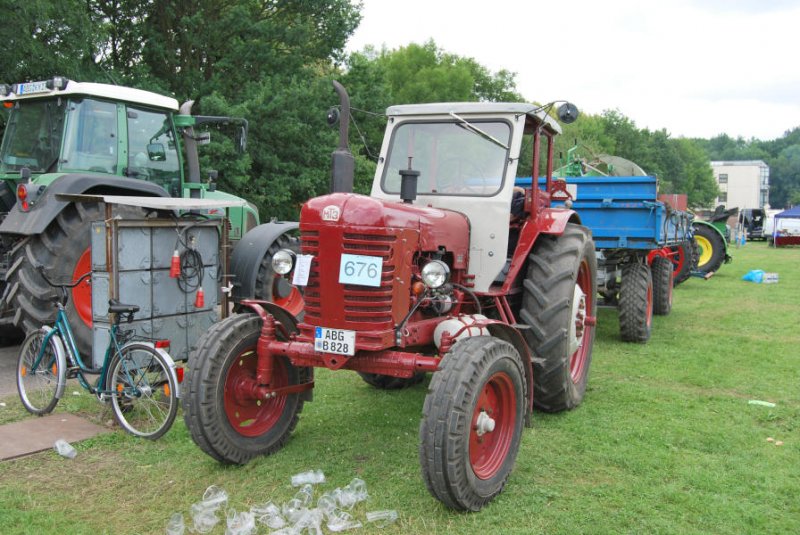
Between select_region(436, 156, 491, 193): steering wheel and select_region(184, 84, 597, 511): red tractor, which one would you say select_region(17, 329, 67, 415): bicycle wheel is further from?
select_region(436, 156, 491, 193): steering wheel

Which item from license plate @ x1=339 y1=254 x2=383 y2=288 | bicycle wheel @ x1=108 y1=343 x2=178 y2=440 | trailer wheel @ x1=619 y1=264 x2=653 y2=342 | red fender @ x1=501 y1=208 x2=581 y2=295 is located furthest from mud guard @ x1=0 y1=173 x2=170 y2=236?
trailer wheel @ x1=619 y1=264 x2=653 y2=342

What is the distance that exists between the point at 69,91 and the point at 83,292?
2152 mm

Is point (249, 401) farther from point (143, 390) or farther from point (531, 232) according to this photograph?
point (531, 232)

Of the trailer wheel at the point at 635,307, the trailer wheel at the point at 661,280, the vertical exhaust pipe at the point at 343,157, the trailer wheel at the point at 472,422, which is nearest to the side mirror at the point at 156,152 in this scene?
the vertical exhaust pipe at the point at 343,157

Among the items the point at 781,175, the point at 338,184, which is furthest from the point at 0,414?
the point at 781,175

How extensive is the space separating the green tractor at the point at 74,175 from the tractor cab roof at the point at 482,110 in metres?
2.57

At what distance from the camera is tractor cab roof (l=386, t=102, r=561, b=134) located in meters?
4.97

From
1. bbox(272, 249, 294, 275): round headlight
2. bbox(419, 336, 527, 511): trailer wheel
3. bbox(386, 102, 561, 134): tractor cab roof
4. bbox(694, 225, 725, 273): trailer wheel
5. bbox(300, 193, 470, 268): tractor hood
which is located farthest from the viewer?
bbox(694, 225, 725, 273): trailer wheel

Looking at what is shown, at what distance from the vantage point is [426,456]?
3406mm

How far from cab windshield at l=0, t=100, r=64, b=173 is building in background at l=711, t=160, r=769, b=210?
104 metres

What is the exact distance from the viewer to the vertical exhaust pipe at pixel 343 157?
4.45 meters

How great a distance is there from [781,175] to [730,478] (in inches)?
5218

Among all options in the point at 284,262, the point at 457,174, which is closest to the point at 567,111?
the point at 457,174

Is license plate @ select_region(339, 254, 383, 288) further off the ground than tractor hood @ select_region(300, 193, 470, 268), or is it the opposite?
tractor hood @ select_region(300, 193, 470, 268)
